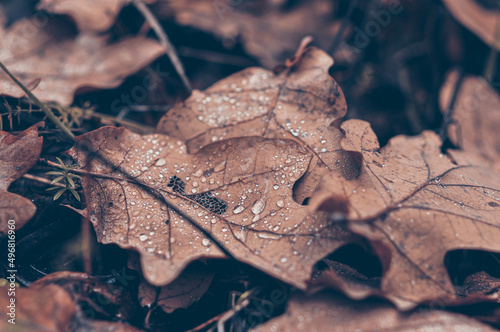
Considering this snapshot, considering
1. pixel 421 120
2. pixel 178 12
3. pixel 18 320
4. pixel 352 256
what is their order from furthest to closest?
pixel 178 12, pixel 421 120, pixel 352 256, pixel 18 320

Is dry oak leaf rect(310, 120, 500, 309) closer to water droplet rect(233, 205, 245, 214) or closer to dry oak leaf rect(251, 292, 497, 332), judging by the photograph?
dry oak leaf rect(251, 292, 497, 332)

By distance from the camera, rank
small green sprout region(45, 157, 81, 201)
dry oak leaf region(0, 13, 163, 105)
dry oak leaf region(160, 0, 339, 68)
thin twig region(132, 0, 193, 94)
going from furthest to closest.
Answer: dry oak leaf region(160, 0, 339, 68) < thin twig region(132, 0, 193, 94) < dry oak leaf region(0, 13, 163, 105) < small green sprout region(45, 157, 81, 201)

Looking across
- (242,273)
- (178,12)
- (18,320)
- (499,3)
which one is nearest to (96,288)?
(18,320)

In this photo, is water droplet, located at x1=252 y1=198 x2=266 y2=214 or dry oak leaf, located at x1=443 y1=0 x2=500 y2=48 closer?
water droplet, located at x1=252 y1=198 x2=266 y2=214

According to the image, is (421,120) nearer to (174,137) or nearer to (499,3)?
(499,3)

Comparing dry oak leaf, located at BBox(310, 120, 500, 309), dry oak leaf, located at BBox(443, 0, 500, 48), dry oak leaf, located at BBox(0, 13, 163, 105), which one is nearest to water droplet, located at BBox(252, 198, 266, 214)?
dry oak leaf, located at BBox(310, 120, 500, 309)

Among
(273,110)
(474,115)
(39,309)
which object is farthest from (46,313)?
(474,115)

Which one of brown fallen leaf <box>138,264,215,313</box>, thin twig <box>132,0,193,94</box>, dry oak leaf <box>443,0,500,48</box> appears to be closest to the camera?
brown fallen leaf <box>138,264,215,313</box>
